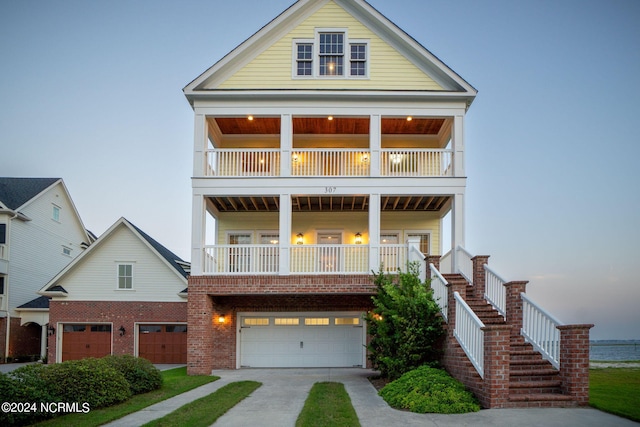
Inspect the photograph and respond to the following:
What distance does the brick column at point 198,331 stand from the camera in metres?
15.3

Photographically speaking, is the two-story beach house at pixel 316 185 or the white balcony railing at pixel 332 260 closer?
the two-story beach house at pixel 316 185

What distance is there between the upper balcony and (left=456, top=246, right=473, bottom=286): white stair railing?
7.98 ft

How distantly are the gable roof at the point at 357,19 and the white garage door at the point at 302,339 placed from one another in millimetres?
7840

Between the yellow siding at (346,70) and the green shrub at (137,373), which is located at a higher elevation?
the yellow siding at (346,70)

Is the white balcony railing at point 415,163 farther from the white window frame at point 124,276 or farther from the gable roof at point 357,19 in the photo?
the white window frame at point 124,276

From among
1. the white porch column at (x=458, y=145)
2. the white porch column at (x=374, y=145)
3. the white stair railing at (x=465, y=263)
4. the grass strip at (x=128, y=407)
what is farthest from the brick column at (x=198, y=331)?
the white porch column at (x=458, y=145)

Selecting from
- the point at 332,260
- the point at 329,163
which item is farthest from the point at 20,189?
the point at 332,260

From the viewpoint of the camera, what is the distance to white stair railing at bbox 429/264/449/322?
12.1 m

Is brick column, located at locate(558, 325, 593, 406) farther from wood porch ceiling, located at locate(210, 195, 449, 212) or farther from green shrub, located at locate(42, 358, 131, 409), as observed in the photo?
green shrub, located at locate(42, 358, 131, 409)

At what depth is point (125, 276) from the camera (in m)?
22.1

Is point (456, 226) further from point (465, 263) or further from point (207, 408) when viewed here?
point (207, 408)

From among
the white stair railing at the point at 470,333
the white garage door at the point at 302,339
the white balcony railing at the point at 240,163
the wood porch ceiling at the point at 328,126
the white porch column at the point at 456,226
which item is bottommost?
the white garage door at the point at 302,339

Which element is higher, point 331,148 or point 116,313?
point 331,148

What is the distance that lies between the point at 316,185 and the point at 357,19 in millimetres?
5580
